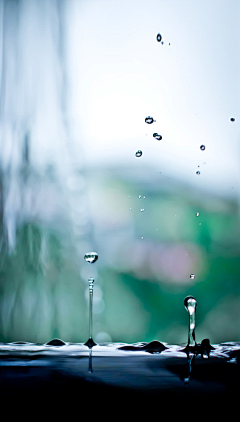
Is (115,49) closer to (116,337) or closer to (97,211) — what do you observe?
(97,211)

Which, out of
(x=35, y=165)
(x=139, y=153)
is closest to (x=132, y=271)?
(x=139, y=153)

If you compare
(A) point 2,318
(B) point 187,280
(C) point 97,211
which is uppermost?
(C) point 97,211

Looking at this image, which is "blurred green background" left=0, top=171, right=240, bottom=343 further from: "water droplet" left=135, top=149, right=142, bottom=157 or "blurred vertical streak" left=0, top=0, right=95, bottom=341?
"water droplet" left=135, top=149, right=142, bottom=157

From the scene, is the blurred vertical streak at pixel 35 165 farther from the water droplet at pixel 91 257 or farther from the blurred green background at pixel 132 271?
the water droplet at pixel 91 257

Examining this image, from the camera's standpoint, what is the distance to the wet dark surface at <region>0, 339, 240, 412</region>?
0.48 m

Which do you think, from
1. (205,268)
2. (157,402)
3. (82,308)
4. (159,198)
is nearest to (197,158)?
(159,198)

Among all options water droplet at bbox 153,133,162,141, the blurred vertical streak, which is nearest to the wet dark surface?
the blurred vertical streak

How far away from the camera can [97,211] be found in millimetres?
1560

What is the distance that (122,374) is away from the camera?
1.94 feet

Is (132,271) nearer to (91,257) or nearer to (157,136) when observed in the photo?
(91,257)

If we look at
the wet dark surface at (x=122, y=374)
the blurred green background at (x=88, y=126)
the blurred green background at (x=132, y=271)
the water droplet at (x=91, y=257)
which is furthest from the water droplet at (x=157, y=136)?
the wet dark surface at (x=122, y=374)

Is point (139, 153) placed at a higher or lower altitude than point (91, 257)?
higher

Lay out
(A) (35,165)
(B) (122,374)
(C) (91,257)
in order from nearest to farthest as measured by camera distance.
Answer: (B) (122,374)
(C) (91,257)
(A) (35,165)

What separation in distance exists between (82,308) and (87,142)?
73 cm
